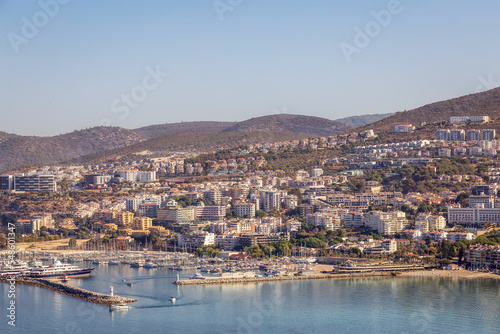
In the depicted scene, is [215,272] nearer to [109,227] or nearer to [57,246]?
[57,246]

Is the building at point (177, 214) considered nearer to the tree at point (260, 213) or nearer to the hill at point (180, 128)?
the tree at point (260, 213)

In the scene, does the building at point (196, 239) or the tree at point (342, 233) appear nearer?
the tree at point (342, 233)

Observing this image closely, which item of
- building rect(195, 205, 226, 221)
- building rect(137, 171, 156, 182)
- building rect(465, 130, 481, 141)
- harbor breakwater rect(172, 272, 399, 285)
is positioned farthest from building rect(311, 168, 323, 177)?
harbor breakwater rect(172, 272, 399, 285)

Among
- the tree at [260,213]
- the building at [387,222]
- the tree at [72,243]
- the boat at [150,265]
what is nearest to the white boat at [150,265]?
the boat at [150,265]

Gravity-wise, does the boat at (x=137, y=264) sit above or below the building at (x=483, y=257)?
below

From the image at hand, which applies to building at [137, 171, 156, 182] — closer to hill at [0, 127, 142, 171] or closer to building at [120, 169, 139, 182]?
building at [120, 169, 139, 182]

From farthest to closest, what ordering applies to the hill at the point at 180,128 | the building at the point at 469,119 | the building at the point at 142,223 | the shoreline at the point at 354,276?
1. the hill at the point at 180,128
2. the building at the point at 469,119
3. the building at the point at 142,223
4. the shoreline at the point at 354,276
